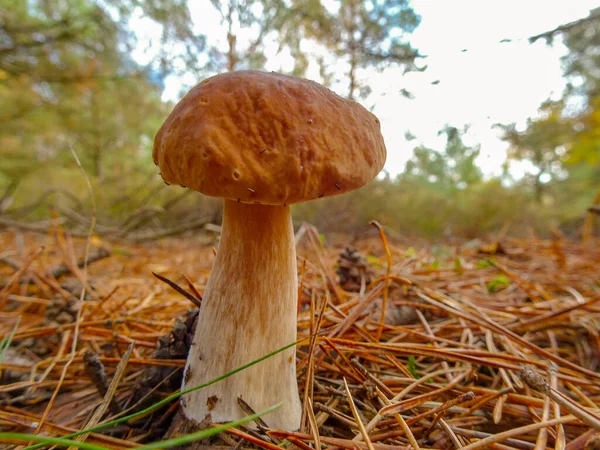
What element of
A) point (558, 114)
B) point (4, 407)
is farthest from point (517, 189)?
point (4, 407)

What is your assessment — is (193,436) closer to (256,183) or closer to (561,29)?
(256,183)

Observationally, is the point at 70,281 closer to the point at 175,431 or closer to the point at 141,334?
the point at 141,334

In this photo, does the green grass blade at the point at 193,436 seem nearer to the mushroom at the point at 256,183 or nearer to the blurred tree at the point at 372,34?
the mushroom at the point at 256,183

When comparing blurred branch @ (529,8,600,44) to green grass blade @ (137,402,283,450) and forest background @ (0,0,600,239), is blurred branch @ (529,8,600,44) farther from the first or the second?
green grass blade @ (137,402,283,450)

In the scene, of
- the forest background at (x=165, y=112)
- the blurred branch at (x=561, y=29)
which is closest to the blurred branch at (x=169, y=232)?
the forest background at (x=165, y=112)

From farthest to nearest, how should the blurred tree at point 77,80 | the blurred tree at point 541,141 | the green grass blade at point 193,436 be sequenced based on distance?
the blurred tree at point 541,141 → the blurred tree at point 77,80 → the green grass blade at point 193,436

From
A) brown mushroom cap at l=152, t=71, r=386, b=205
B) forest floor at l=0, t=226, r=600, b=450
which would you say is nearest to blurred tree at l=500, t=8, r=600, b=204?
forest floor at l=0, t=226, r=600, b=450
